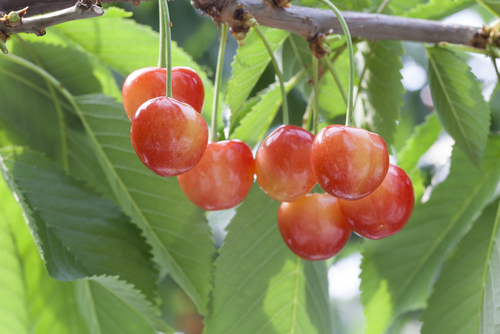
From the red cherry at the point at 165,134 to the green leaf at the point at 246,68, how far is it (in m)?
0.33

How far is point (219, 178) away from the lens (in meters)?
0.78

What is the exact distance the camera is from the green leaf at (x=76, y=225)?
0.85 meters

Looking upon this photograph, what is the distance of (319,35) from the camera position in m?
0.87

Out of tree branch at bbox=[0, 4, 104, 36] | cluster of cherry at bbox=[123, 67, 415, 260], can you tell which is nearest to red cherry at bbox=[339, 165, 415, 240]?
cluster of cherry at bbox=[123, 67, 415, 260]

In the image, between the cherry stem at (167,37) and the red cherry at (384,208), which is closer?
the cherry stem at (167,37)

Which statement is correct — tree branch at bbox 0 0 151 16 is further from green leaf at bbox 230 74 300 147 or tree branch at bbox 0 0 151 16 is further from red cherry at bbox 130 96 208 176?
green leaf at bbox 230 74 300 147

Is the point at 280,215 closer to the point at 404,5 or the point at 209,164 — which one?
the point at 209,164

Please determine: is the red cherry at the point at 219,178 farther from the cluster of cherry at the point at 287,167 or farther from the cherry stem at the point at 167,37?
the cherry stem at the point at 167,37

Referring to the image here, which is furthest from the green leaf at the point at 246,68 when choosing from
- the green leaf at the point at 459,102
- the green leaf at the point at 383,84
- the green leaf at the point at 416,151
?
the green leaf at the point at 416,151

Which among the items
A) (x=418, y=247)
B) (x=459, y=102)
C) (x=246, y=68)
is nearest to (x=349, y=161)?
(x=246, y=68)

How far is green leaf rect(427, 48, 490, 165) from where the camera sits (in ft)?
3.21

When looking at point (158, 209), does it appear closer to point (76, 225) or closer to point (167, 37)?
point (76, 225)

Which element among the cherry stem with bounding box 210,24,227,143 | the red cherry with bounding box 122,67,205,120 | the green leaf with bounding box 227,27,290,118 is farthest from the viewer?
the green leaf with bounding box 227,27,290,118

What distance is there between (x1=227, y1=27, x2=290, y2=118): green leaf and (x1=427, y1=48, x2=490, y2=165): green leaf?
15.8 inches
